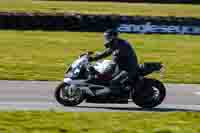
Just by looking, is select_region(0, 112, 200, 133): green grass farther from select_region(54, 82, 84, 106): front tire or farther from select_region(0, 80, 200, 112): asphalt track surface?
select_region(54, 82, 84, 106): front tire

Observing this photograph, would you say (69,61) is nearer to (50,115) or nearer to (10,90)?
(10,90)

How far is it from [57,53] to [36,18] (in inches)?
363

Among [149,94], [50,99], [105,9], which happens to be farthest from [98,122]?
Answer: [105,9]

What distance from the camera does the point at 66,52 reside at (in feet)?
104

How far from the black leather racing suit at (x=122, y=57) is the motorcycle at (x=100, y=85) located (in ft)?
0.34

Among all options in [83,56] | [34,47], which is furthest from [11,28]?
A: [83,56]

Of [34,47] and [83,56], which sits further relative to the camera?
[34,47]

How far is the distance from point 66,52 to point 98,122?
65.2 ft

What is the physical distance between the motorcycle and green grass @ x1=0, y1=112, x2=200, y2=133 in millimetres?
1327

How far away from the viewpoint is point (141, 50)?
33.5 meters

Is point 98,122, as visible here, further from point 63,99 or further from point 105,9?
point 105,9

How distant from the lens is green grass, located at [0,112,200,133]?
11.0 m

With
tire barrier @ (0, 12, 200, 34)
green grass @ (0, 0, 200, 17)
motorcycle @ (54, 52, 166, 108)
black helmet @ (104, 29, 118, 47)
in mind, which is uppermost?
black helmet @ (104, 29, 118, 47)

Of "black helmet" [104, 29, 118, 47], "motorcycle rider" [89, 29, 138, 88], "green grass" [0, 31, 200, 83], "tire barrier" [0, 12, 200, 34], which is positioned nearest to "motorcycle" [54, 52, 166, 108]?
"motorcycle rider" [89, 29, 138, 88]
